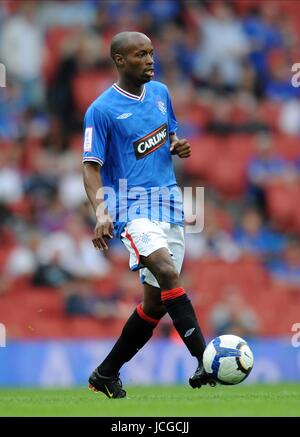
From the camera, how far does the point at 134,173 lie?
7383 mm

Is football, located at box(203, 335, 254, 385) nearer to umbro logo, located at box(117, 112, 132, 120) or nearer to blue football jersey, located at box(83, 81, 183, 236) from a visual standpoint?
blue football jersey, located at box(83, 81, 183, 236)

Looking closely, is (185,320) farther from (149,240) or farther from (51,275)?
(51,275)

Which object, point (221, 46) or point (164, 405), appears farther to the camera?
point (221, 46)

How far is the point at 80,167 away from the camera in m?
15.0

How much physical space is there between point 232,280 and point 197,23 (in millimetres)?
5326

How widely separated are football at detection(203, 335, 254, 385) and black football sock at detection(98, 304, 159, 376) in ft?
2.35

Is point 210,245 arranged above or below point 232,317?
above

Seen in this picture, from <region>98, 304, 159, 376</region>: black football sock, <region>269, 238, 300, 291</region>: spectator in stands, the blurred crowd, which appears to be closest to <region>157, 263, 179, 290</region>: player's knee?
<region>98, 304, 159, 376</region>: black football sock

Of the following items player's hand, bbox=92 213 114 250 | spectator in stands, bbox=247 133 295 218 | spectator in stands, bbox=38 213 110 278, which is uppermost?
spectator in stands, bbox=247 133 295 218

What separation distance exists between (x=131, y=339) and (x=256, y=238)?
26.5 feet

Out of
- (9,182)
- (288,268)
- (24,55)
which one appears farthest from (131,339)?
(24,55)

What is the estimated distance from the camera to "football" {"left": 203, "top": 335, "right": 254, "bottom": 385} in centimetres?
678

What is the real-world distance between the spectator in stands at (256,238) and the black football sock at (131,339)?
24.5 feet
